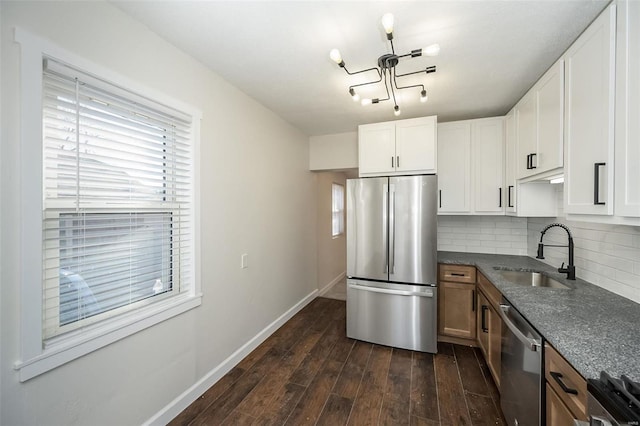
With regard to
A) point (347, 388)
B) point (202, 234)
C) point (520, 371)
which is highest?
point (202, 234)

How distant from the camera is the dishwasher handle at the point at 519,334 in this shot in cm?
128

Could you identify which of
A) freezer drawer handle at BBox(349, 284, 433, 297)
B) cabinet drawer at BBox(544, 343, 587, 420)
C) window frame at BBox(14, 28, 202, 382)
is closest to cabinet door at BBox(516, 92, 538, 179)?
freezer drawer handle at BBox(349, 284, 433, 297)

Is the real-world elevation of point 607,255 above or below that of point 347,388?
above

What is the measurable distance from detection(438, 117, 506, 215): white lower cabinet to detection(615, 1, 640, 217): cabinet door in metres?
1.69

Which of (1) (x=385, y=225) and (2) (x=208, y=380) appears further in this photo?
(1) (x=385, y=225)

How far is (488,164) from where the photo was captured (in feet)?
9.40

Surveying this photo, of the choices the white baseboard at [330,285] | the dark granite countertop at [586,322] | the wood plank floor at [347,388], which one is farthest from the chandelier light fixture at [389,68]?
the white baseboard at [330,285]

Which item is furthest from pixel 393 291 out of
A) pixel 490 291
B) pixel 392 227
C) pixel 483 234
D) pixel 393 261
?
pixel 483 234

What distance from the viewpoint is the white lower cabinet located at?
2.83 meters

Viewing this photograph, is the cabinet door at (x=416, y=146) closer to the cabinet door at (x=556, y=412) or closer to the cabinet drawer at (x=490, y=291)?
the cabinet drawer at (x=490, y=291)

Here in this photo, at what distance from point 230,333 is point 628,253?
9.85ft

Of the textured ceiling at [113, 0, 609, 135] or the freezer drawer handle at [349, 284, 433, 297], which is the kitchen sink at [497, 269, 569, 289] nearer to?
the freezer drawer handle at [349, 284, 433, 297]

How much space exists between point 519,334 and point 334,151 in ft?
9.87

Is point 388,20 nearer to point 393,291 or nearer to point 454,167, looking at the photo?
point 454,167
